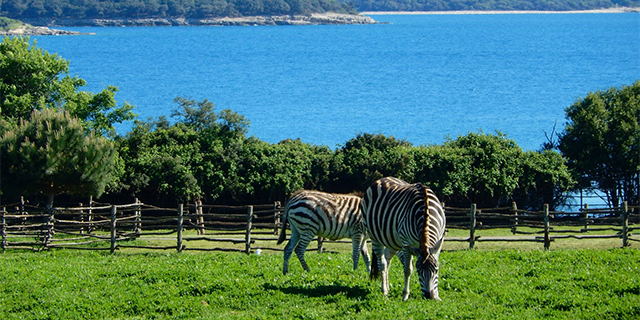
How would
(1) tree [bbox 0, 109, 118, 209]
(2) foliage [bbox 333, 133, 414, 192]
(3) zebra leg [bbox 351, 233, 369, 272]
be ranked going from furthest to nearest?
1. (2) foliage [bbox 333, 133, 414, 192]
2. (1) tree [bbox 0, 109, 118, 209]
3. (3) zebra leg [bbox 351, 233, 369, 272]

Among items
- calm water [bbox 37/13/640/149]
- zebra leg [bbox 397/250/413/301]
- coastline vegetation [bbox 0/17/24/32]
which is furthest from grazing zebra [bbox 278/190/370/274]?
coastline vegetation [bbox 0/17/24/32]

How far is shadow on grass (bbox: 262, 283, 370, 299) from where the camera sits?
39.2 ft

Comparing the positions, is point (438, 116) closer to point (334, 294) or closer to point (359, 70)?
point (359, 70)

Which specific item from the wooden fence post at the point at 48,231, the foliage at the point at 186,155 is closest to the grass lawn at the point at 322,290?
the wooden fence post at the point at 48,231

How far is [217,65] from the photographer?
128 m

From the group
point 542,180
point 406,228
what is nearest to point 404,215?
point 406,228

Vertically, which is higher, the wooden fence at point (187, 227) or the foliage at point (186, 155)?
the foliage at point (186, 155)

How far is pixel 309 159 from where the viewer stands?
3100cm

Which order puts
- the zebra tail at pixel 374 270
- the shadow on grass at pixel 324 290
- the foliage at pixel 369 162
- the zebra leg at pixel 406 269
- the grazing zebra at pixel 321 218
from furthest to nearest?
1. the foliage at pixel 369 162
2. the grazing zebra at pixel 321 218
3. the zebra tail at pixel 374 270
4. the shadow on grass at pixel 324 290
5. the zebra leg at pixel 406 269

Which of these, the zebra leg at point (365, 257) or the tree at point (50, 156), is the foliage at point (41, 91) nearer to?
the tree at point (50, 156)

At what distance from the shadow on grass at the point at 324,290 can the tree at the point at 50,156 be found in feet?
43.1

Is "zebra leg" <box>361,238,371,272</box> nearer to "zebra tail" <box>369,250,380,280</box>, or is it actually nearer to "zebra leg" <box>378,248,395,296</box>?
"zebra tail" <box>369,250,380,280</box>

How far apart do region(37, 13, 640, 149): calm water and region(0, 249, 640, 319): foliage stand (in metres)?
20.5

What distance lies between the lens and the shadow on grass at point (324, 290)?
39.2 feet
